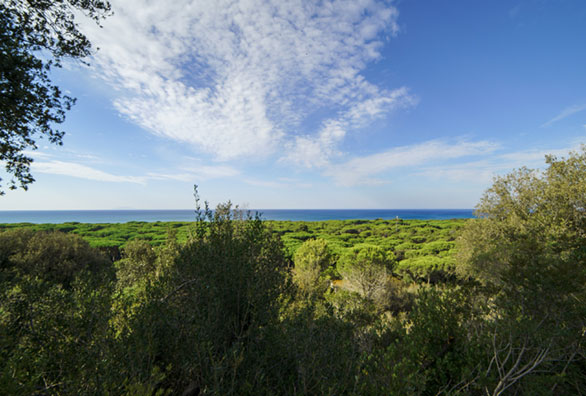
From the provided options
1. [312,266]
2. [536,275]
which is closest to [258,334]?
[536,275]

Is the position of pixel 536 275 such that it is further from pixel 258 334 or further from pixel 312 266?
pixel 312 266

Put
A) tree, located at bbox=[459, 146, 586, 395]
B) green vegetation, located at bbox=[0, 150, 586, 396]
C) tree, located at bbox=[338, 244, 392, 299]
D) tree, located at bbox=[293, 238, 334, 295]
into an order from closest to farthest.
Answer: green vegetation, located at bbox=[0, 150, 586, 396] < tree, located at bbox=[459, 146, 586, 395] < tree, located at bbox=[293, 238, 334, 295] < tree, located at bbox=[338, 244, 392, 299]

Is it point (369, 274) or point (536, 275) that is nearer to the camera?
point (536, 275)

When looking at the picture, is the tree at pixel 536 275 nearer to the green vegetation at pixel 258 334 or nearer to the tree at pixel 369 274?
the green vegetation at pixel 258 334

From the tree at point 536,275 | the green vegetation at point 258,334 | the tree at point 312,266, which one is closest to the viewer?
the green vegetation at point 258,334

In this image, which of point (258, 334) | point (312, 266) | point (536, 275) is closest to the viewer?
point (258, 334)

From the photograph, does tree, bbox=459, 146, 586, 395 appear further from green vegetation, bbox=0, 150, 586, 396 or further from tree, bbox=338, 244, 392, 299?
tree, bbox=338, 244, 392, 299

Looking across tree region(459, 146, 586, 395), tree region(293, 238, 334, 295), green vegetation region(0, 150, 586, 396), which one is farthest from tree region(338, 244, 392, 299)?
green vegetation region(0, 150, 586, 396)

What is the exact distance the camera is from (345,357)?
11.9ft

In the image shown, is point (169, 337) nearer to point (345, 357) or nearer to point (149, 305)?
point (149, 305)

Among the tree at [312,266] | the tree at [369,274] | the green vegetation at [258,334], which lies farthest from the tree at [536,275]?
the tree at [312,266]

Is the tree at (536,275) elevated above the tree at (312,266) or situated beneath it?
elevated above

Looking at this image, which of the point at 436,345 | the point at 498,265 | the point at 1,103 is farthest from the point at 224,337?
the point at 498,265

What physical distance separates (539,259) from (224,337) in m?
8.65
